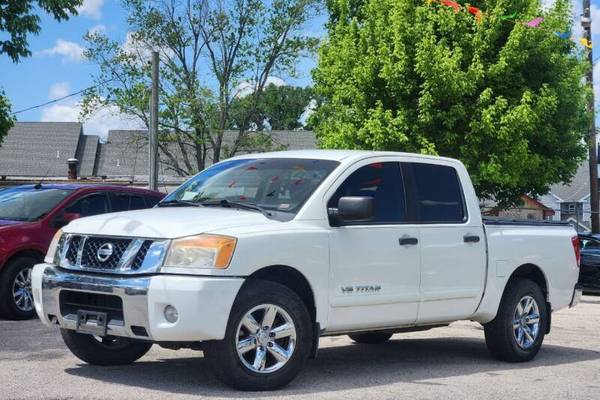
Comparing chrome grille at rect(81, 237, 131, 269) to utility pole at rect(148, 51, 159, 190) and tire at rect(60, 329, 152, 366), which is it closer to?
tire at rect(60, 329, 152, 366)

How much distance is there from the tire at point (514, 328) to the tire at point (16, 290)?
5737mm

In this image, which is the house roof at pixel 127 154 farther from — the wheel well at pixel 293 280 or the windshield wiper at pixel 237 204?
the wheel well at pixel 293 280

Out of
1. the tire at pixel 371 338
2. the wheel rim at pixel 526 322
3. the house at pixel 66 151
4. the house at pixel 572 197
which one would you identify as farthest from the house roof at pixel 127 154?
the wheel rim at pixel 526 322

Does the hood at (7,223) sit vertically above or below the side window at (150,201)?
below

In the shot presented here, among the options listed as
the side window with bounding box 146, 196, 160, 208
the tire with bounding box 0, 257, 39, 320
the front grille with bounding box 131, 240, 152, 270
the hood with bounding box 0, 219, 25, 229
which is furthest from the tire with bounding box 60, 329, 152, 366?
the side window with bounding box 146, 196, 160, 208

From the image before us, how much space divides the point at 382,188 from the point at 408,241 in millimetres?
513

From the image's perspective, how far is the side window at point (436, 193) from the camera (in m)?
8.22

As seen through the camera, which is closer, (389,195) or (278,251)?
(278,251)

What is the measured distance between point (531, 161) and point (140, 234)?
2007 centimetres

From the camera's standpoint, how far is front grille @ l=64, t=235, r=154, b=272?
21.6 ft

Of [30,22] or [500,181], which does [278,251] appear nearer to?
[30,22]

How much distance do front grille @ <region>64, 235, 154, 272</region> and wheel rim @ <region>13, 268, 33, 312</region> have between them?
4733mm

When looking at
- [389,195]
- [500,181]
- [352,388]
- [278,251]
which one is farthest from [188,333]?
[500,181]

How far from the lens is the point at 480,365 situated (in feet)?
28.7
